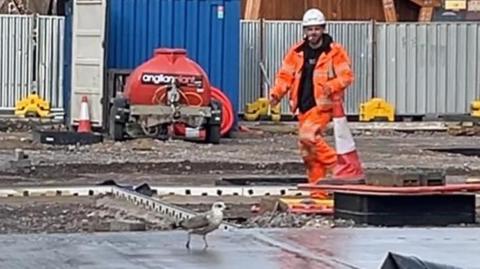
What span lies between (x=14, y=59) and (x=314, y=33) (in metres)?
18.7

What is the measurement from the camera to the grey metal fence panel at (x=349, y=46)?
33812 mm

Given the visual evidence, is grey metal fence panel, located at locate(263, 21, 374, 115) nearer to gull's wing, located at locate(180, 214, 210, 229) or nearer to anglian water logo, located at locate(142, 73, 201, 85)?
anglian water logo, located at locate(142, 73, 201, 85)

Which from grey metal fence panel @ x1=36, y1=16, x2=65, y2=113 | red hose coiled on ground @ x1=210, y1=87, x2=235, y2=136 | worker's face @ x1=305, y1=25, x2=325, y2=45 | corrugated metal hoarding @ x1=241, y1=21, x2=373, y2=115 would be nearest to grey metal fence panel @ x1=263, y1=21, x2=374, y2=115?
corrugated metal hoarding @ x1=241, y1=21, x2=373, y2=115

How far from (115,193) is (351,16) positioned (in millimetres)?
24734

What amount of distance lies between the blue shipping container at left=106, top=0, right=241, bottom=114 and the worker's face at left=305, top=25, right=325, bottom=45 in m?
12.6

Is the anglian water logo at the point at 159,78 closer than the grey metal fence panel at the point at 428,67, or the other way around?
the anglian water logo at the point at 159,78

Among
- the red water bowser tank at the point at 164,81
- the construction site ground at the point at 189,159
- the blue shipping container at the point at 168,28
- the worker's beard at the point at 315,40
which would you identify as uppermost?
the blue shipping container at the point at 168,28

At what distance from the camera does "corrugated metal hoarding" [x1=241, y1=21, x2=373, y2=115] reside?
33.8m

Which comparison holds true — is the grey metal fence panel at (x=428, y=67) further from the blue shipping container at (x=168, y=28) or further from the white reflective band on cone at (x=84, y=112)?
the white reflective band on cone at (x=84, y=112)

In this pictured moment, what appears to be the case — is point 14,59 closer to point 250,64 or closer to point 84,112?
point 250,64

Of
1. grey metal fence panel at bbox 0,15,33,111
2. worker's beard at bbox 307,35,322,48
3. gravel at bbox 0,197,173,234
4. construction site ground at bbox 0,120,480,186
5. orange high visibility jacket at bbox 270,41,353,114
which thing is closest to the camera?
gravel at bbox 0,197,173,234

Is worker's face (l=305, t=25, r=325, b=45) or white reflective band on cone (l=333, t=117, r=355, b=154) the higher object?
worker's face (l=305, t=25, r=325, b=45)

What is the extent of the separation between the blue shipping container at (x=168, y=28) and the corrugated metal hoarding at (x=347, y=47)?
5.64 metres

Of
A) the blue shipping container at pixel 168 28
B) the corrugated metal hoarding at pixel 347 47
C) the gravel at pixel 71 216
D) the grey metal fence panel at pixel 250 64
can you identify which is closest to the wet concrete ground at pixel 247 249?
the gravel at pixel 71 216
